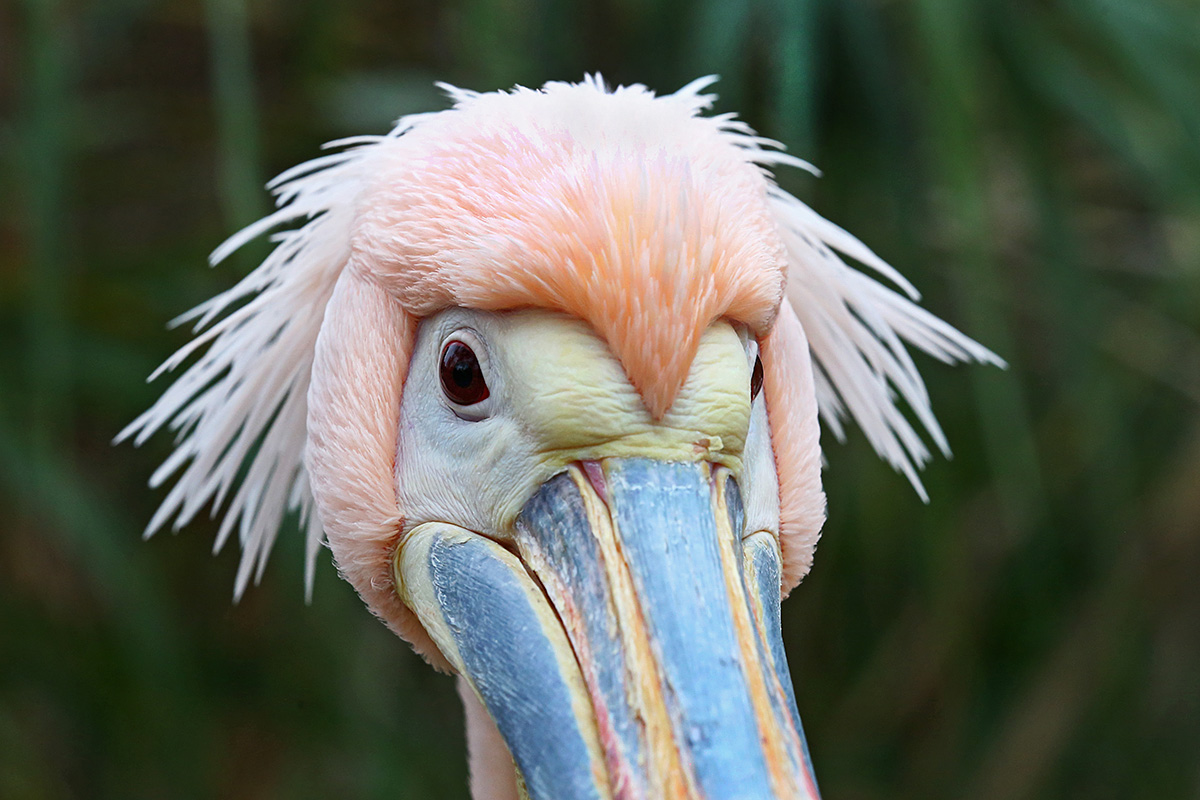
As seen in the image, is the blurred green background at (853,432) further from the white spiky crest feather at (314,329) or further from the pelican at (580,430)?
the pelican at (580,430)

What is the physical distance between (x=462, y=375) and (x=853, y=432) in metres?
1.40

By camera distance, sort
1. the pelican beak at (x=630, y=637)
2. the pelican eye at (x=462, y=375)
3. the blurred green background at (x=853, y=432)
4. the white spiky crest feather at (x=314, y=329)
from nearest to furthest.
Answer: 1. the pelican beak at (x=630, y=637)
2. the pelican eye at (x=462, y=375)
3. the white spiky crest feather at (x=314, y=329)
4. the blurred green background at (x=853, y=432)

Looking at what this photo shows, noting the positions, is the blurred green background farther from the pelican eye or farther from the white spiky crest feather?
the pelican eye

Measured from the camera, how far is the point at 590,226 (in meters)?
0.90

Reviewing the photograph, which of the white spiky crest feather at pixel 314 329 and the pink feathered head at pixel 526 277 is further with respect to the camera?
the white spiky crest feather at pixel 314 329

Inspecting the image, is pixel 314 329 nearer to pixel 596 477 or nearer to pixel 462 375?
pixel 462 375

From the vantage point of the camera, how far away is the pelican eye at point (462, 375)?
96 cm

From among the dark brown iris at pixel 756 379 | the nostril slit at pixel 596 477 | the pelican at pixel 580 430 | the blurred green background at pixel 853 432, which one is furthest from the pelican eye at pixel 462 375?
the blurred green background at pixel 853 432

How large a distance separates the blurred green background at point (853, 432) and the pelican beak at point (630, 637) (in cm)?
94

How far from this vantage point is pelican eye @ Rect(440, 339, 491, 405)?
3.16ft

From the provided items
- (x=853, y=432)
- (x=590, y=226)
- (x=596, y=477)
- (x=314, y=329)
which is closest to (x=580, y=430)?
(x=596, y=477)

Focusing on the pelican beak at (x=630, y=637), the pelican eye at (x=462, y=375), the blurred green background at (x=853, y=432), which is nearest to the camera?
the pelican beak at (x=630, y=637)

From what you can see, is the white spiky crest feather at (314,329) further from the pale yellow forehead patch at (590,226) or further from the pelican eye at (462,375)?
the pelican eye at (462,375)

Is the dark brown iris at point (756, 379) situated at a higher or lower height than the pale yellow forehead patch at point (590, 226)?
lower
